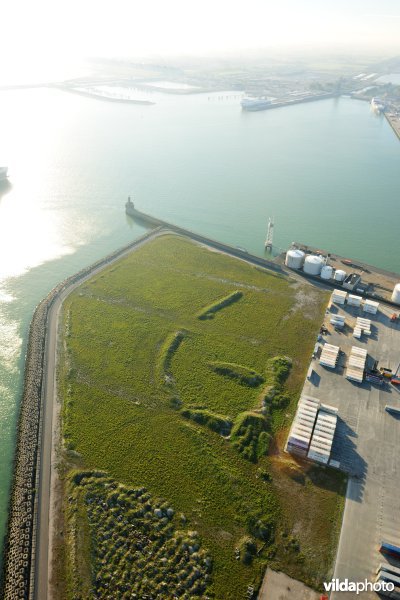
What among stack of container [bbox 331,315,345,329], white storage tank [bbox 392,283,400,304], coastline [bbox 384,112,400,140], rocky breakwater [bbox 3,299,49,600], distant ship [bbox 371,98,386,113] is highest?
distant ship [bbox 371,98,386,113]

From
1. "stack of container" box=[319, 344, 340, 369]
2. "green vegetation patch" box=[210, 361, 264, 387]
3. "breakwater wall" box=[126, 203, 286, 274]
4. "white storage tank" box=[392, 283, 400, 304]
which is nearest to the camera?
"green vegetation patch" box=[210, 361, 264, 387]

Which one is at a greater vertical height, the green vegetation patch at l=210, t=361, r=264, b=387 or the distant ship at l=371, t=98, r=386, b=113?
the distant ship at l=371, t=98, r=386, b=113

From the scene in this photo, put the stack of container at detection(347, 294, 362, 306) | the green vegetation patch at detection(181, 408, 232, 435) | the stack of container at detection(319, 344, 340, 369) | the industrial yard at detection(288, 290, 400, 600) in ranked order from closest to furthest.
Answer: the industrial yard at detection(288, 290, 400, 600)
the green vegetation patch at detection(181, 408, 232, 435)
the stack of container at detection(319, 344, 340, 369)
the stack of container at detection(347, 294, 362, 306)

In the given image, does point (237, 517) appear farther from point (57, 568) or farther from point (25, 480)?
point (25, 480)

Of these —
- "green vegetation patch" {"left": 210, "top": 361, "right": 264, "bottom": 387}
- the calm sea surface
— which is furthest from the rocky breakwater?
"green vegetation patch" {"left": 210, "top": 361, "right": 264, "bottom": 387}

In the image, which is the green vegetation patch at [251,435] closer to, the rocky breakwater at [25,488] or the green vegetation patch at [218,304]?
the green vegetation patch at [218,304]

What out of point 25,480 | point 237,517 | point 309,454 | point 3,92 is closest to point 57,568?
point 25,480

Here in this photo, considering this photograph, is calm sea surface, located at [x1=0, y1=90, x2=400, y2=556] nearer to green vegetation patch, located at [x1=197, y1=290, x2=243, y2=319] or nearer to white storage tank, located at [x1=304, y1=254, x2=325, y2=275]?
white storage tank, located at [x1=304, y1=254, x2=325, y2=275]
